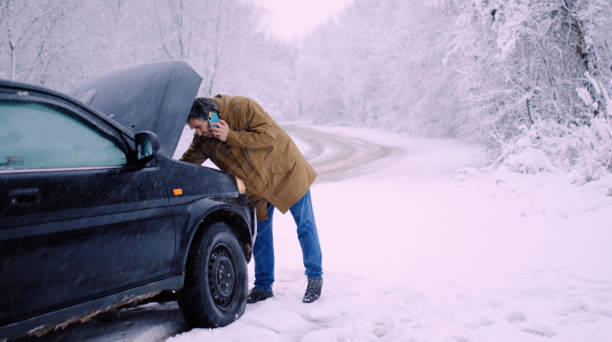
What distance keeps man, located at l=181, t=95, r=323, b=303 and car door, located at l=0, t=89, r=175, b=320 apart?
2.43 feet

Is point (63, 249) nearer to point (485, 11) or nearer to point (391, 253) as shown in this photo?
point (391, 253)

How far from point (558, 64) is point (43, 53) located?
13.6 meters

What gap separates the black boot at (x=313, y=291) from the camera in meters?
3.58

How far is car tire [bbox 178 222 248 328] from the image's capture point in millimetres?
2920

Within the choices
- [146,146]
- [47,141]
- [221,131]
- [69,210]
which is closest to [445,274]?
[221,131]

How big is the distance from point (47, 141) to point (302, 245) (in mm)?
2094

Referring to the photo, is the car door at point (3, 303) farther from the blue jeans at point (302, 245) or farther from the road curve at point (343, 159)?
the road curve at point (343, 159)

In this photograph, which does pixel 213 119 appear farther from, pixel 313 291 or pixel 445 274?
pixel 445 274

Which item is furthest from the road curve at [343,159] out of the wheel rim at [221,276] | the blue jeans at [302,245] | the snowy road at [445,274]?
the wheel rim at [221,276]

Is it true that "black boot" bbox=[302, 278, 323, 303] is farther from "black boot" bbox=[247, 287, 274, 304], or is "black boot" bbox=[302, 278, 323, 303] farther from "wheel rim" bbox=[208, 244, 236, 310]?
"wheel rim" bbox=[208, 244, 236, 310]

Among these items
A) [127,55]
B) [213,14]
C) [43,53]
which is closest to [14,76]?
[43,53]

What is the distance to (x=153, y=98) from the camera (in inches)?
131

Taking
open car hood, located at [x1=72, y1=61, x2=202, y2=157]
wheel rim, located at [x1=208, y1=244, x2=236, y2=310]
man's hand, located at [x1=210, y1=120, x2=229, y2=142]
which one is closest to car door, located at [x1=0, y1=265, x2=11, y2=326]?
wheel rim, located at [x1=208, y1=244, x2=236, y2=310]

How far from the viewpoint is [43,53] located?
43.9ft
